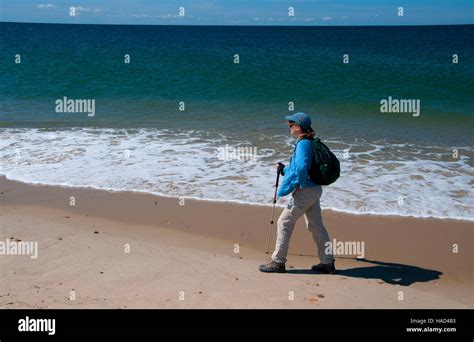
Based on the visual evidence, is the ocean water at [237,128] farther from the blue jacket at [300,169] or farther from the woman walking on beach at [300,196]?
the blue jacket at [300,169]

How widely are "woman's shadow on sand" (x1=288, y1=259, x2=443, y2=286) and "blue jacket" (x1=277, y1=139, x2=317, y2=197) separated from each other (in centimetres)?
107

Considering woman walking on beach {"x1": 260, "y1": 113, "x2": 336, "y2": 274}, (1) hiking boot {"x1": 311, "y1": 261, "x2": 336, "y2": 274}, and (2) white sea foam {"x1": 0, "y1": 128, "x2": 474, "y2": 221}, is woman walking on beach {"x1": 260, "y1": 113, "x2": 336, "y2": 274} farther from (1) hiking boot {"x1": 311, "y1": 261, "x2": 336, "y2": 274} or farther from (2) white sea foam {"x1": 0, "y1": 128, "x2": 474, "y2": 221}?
(2) white sea foam {"x1": 0, "y1": 128, "x2": 474, "y2": 221}

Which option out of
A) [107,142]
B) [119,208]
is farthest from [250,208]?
[107,142]

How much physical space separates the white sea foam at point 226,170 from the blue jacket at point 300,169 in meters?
2.61

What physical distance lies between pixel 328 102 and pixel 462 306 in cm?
1613

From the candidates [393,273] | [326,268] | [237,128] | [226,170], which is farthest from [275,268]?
[237,128]

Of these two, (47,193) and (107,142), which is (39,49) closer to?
(107,142)

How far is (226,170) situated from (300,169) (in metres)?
4.60

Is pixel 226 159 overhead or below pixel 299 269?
overhead

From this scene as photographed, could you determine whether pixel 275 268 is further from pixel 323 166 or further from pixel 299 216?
pixel 323 166

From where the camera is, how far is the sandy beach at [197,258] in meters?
5.56

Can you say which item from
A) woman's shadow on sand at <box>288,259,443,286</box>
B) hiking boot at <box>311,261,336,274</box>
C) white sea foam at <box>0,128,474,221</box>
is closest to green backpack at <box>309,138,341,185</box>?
hiking boot at <box>311,261,336,274</box>

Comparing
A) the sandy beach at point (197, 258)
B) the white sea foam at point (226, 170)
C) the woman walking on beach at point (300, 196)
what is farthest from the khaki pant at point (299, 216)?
the white sea foam at point (226, 170)
